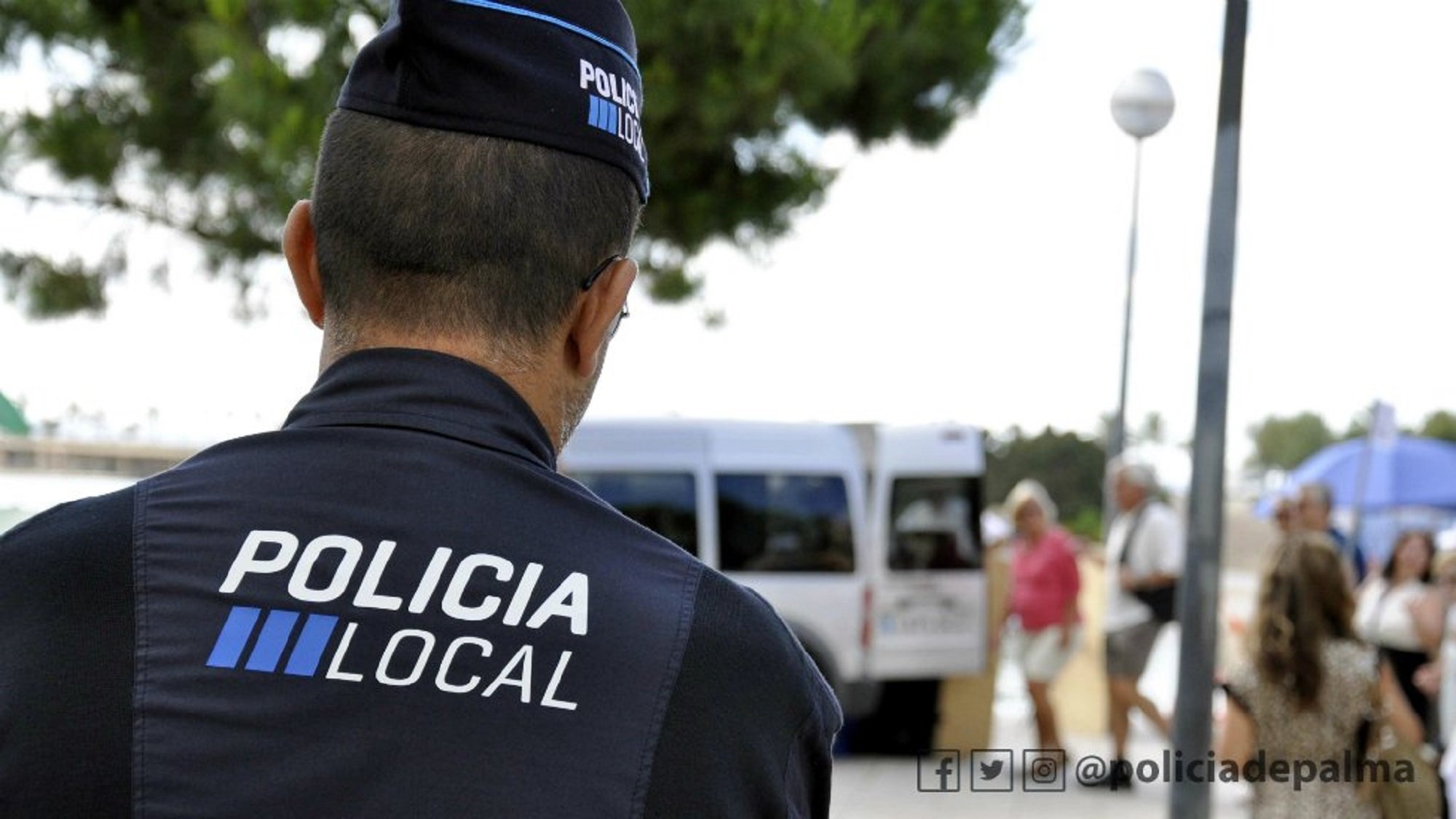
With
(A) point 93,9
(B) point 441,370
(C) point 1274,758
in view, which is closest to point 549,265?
(B) point 441,370

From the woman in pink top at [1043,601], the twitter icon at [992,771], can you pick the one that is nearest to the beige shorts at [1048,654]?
the woman in pink top at [1043,601]

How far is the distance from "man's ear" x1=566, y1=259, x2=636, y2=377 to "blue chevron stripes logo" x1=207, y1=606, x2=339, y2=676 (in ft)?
0.91

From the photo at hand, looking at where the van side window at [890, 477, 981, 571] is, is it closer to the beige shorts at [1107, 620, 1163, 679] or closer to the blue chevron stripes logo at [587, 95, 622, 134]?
the beige shorts at [1107, 620, 1163, 679]

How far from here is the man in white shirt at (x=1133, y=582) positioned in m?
9.70

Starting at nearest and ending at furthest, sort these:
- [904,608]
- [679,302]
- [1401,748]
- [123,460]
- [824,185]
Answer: [1401,748]
[123,460]
[824,185]
[679,302]
[904,608]

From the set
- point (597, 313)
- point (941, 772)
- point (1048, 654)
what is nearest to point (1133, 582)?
point (1048, 654)

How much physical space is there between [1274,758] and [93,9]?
20.3 ft

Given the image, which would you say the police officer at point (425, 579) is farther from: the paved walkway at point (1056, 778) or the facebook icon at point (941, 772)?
the facebook icon at point (941, 772)

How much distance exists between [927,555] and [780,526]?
1122 mm

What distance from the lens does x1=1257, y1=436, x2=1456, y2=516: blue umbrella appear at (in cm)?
1756

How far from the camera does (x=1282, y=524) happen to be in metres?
10.0

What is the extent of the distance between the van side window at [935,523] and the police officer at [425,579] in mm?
11449

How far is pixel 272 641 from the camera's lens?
100 cm

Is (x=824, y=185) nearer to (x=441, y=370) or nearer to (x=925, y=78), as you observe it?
(x=925, y=78)
